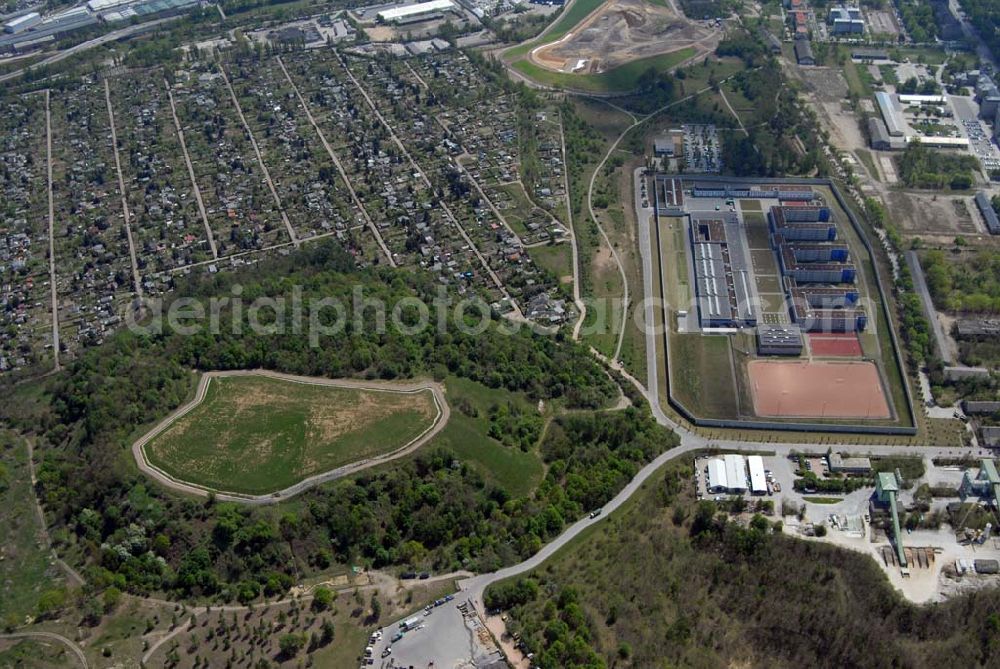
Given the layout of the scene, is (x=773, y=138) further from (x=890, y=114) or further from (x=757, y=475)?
(x=757, y=475)

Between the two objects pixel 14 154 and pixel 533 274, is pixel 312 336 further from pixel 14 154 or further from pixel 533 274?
pixel 14 154

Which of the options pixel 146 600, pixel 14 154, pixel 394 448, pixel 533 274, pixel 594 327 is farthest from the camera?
pixel 14 154

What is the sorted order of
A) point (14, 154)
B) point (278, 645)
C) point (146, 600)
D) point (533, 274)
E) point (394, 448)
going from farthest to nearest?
1. point (14, 154)
2. point (533, 274)
3. point (394, 448)
4. point (146, 600)
5. point (278, 645)

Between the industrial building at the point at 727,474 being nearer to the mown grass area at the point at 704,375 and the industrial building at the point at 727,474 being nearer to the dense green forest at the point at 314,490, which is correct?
the dense green forest at the point at 314,490

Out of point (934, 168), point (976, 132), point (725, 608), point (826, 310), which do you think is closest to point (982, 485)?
point (826, 310)

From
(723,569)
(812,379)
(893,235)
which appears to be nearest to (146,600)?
(723,569)
